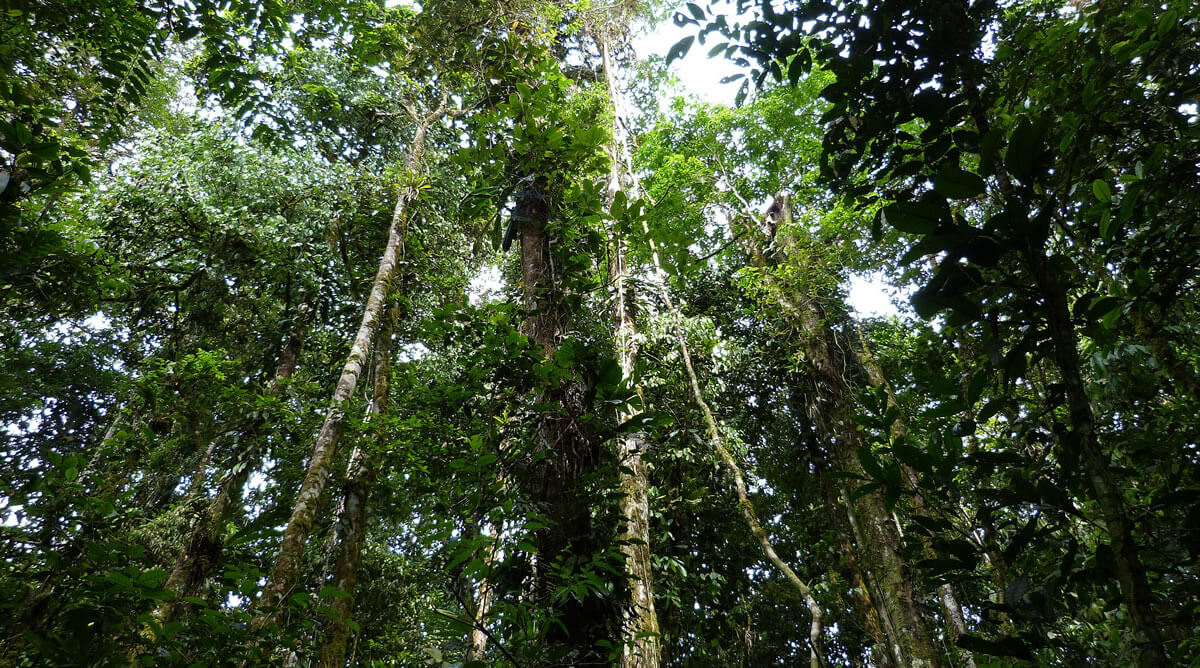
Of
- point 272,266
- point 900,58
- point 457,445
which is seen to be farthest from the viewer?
point 272,266

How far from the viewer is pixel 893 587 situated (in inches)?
193

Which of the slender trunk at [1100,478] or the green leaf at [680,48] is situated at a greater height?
the green leaf at [680,48]

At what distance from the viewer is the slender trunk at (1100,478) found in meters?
0.73

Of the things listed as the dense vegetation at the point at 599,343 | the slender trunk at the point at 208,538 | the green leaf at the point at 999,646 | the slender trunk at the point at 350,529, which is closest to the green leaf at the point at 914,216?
the dense vegetation at the point at 599,343

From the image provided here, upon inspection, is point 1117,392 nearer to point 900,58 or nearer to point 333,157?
point 900,58

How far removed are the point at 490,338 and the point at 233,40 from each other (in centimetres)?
238

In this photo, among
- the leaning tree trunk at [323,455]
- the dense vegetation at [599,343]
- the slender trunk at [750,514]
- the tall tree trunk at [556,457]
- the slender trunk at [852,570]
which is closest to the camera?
the dense vegetation at [599,343]

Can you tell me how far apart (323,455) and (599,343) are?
9.19 feet

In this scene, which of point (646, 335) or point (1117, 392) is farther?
point (646, 335)

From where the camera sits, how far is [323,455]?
4.52 meters

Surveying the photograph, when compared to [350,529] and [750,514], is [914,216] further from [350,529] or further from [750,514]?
[350,529]

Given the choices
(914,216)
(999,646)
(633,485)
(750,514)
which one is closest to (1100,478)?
(999,646)

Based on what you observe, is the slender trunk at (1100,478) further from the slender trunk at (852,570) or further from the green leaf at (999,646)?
the slender trunk at (852,570)

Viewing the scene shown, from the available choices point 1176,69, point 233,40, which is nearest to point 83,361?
point 233,40
